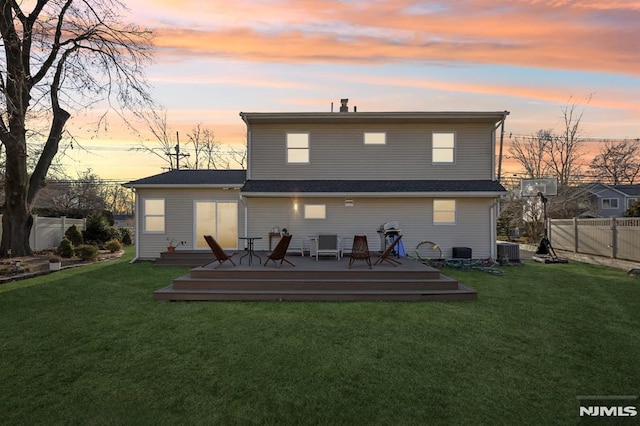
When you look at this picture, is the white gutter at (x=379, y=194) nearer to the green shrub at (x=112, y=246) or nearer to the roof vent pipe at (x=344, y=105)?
the roof vent pipe at (x=344, y=105)

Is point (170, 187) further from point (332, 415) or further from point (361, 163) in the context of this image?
point (332, 415)

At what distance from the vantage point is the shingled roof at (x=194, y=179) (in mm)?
13891

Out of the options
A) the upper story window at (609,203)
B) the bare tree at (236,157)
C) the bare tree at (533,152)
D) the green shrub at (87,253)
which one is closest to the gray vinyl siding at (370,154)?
the green shrub at (87,253)

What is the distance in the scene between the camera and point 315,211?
1349cm

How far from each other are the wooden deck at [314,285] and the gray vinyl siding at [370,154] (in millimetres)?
5847

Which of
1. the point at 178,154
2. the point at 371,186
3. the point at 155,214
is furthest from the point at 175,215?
the point at 178,154

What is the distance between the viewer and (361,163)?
1378 cm

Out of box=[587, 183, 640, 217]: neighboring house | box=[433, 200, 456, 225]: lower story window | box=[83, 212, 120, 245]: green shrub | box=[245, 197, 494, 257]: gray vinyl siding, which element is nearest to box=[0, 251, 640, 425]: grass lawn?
box=[245, 197, 494, 257]: gray vinyl siding

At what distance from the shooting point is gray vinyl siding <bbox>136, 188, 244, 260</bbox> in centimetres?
1411

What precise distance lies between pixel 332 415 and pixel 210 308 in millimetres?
4630

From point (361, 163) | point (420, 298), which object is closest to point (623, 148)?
point (361, 163)

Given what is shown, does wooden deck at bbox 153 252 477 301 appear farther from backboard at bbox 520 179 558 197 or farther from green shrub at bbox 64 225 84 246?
green shrub at bbox 64 225 84 246

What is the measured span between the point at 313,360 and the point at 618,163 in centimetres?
5354

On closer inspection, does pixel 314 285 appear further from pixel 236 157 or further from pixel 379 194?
pixel 236 157
